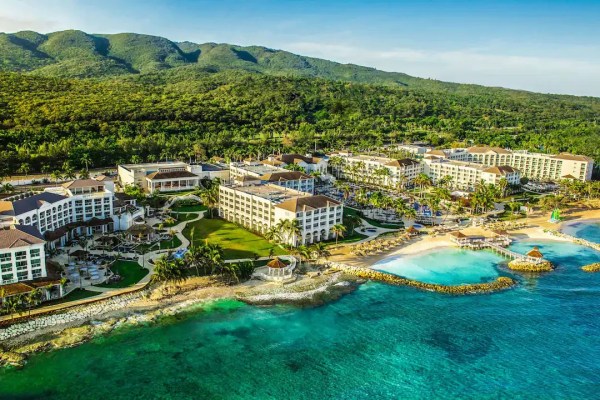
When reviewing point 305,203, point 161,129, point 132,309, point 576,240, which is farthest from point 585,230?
point 161,129

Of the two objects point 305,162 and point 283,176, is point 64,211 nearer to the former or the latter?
point 283,176

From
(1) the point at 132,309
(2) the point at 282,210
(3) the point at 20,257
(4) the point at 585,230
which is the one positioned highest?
(2) the point at 282,210

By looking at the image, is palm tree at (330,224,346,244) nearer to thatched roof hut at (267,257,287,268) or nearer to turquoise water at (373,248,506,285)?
turquoise water at (373,248,506,285)

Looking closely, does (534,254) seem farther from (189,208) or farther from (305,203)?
(189,208)

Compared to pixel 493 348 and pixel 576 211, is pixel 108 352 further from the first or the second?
pixel 576 211

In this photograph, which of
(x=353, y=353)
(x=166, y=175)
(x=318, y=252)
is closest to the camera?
(x=353, y=353)

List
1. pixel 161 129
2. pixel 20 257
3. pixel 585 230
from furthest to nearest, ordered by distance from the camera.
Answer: pixel 161 129
pixel 585 230
pixel 20 257

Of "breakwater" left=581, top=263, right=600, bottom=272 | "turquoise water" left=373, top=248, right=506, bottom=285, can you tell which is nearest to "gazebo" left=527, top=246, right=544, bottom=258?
"turquoise water" left=373, top=248, right=506, bottom=285

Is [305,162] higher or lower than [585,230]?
higher

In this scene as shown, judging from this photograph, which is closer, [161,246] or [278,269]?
[278,269]
